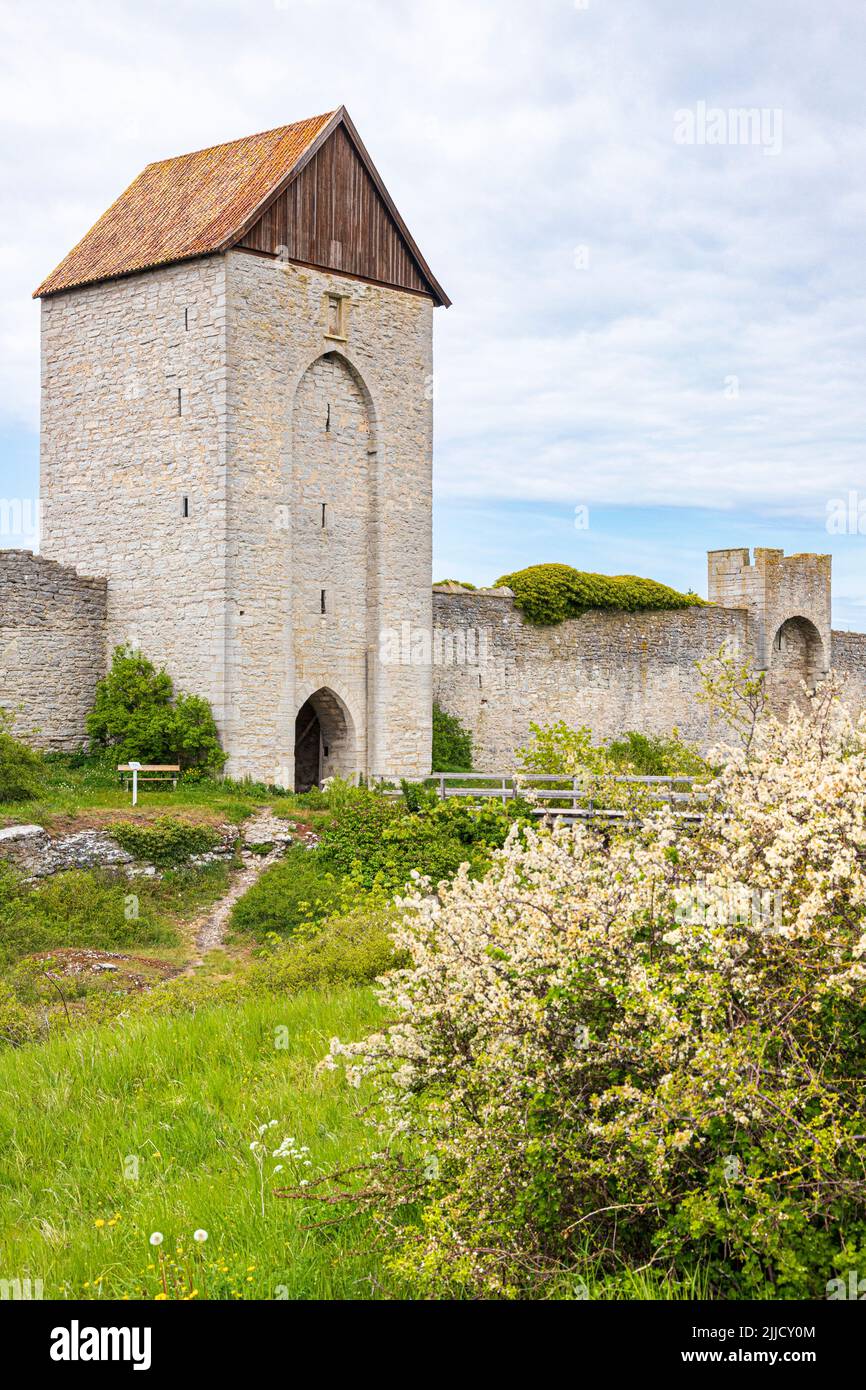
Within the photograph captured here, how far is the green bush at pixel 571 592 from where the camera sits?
28547mm

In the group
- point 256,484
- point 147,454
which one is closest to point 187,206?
point 147,454

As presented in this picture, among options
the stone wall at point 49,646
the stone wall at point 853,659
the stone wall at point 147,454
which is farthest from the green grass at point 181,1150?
the stone wall at point 853,659

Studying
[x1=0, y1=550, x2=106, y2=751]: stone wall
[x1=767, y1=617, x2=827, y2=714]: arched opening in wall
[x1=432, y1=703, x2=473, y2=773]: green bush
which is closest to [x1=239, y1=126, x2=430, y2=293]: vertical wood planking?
[x1=0, y1=550, x2=106, y2=751]: stone wall

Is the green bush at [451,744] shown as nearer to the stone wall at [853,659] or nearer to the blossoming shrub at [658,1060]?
the stone wall at [853,659]

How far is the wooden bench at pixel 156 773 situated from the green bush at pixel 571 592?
988 centimetres

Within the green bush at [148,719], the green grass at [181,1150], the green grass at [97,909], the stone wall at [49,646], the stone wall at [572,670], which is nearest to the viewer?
the green grass at [181,1150]

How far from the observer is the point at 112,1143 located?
22.2 feet

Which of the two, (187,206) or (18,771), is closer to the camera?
(18,771)

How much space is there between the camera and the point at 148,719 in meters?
21.8

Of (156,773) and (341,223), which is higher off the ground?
(341,223)

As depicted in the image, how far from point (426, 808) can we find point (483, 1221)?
16432 mm

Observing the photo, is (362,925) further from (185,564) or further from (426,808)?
(185,564)

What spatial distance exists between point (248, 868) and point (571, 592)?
1289 centimetres

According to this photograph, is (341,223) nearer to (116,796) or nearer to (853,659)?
(116,796)
